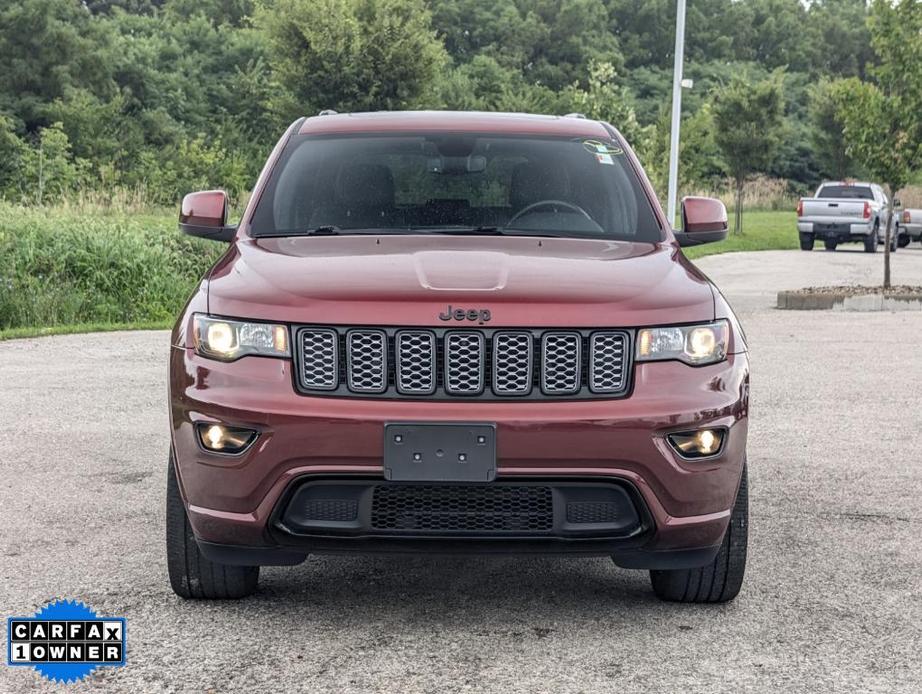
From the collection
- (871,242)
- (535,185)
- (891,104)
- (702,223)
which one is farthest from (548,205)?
(871,242)

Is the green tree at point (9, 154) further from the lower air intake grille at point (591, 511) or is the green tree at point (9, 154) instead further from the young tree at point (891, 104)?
the lower air intake grille at point (591, 511)

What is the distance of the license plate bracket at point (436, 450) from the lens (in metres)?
3.90

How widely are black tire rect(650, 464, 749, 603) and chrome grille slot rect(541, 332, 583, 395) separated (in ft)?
2.50

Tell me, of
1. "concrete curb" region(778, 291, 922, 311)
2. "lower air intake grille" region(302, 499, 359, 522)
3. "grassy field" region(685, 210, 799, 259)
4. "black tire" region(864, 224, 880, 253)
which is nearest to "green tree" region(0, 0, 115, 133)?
Result: "grassy field" region(685, 210, 799, 259)

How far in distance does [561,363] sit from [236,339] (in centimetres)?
100

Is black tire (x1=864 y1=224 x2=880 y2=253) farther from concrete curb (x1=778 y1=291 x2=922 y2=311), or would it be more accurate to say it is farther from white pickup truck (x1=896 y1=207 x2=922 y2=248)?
concrete curb (x1=778 y1=291 x2=922 y2=311)

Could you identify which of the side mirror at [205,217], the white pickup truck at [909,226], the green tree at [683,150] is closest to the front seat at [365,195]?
the side mirror at [205,217]

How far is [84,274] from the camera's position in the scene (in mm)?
16250

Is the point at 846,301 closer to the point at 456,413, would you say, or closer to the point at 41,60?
the point at 456,413

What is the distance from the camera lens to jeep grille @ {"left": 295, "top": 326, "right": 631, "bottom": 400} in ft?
13.1

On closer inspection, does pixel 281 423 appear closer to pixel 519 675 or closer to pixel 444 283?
pixel 444 283

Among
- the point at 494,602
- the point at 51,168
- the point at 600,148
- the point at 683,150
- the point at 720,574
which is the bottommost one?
the point at 51,168

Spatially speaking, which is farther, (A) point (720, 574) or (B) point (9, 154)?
(B) point (9, 154)

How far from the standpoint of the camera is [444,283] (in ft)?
13.6
